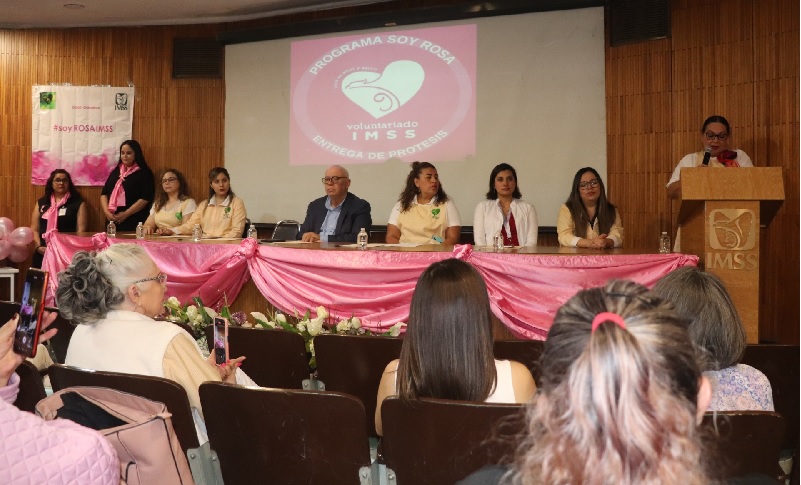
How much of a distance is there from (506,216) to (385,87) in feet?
6.78

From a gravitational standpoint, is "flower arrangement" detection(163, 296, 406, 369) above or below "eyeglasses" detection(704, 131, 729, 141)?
below

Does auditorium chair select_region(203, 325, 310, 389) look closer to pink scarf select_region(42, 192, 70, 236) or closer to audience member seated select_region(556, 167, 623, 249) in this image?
audience member seated select_region(556, 167, 623, 249)

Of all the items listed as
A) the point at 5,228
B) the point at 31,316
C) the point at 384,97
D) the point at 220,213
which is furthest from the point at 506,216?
the point at 5,228

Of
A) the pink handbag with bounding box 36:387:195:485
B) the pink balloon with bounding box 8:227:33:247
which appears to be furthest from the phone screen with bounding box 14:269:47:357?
the pink balloon with bounding box 8:227:33:247

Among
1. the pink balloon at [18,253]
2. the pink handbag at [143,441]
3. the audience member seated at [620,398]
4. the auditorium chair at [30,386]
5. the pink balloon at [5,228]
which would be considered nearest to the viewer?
the audience member seated at [620,398]

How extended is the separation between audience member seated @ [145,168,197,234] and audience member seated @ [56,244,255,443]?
4.92 m

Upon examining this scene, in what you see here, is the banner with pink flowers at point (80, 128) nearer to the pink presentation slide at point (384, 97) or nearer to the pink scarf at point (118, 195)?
the pink scarf at point (118, 195)

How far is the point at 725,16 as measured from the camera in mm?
5945

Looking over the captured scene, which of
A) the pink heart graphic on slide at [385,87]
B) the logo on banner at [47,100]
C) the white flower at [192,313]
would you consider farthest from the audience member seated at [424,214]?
the logo on banner at [47,100]

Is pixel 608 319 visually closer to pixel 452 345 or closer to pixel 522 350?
pixel 452 345

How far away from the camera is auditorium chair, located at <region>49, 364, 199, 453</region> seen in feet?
6.49

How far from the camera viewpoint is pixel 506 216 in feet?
18.9

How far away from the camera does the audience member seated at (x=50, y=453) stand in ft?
4.32

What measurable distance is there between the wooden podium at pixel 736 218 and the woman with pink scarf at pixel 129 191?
5.75 m
